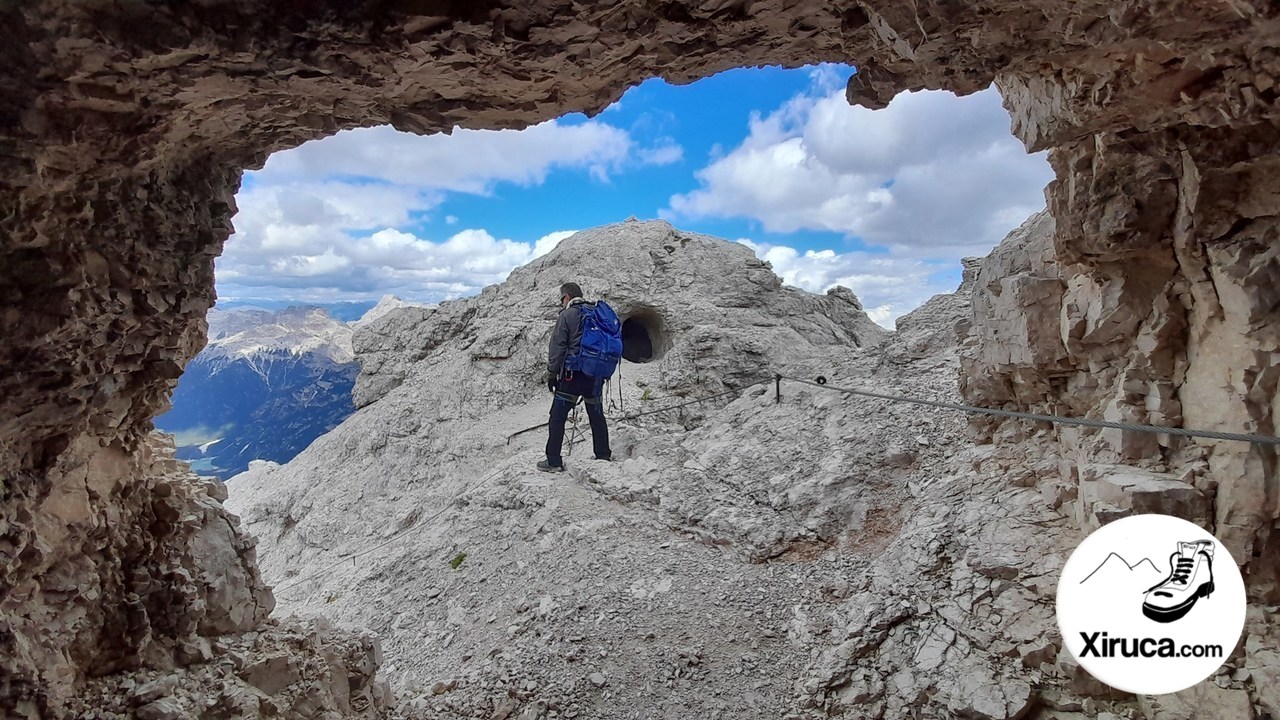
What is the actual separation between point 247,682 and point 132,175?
3299 mm

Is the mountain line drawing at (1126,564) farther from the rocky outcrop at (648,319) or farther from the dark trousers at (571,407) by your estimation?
the rocky outcrop at (648,319)

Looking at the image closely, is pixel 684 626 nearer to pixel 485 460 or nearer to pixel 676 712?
pixel 676 712

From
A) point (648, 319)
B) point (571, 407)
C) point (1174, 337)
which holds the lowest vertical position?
point (571, 407)

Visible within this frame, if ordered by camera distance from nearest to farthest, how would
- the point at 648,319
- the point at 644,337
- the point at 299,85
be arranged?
1. the point at 299,85
2. the point at 648,319
3. the point at 644,337

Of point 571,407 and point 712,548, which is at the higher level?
point 571,407

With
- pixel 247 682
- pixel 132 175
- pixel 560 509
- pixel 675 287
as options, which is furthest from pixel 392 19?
pixel 675 287

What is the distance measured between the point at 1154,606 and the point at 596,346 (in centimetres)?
695

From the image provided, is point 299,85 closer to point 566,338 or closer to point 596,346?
point 566,338

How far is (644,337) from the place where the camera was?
17016 millimetres

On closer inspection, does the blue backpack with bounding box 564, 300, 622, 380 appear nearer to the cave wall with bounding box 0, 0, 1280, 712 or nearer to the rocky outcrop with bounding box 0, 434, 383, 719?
the rocky outcrop with bounding box 0, 434, 383, 719

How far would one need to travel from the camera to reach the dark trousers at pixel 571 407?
9.37 m

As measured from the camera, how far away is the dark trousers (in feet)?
30.7

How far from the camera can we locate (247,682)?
161 inches

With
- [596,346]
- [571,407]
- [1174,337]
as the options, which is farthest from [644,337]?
[1174,337]
